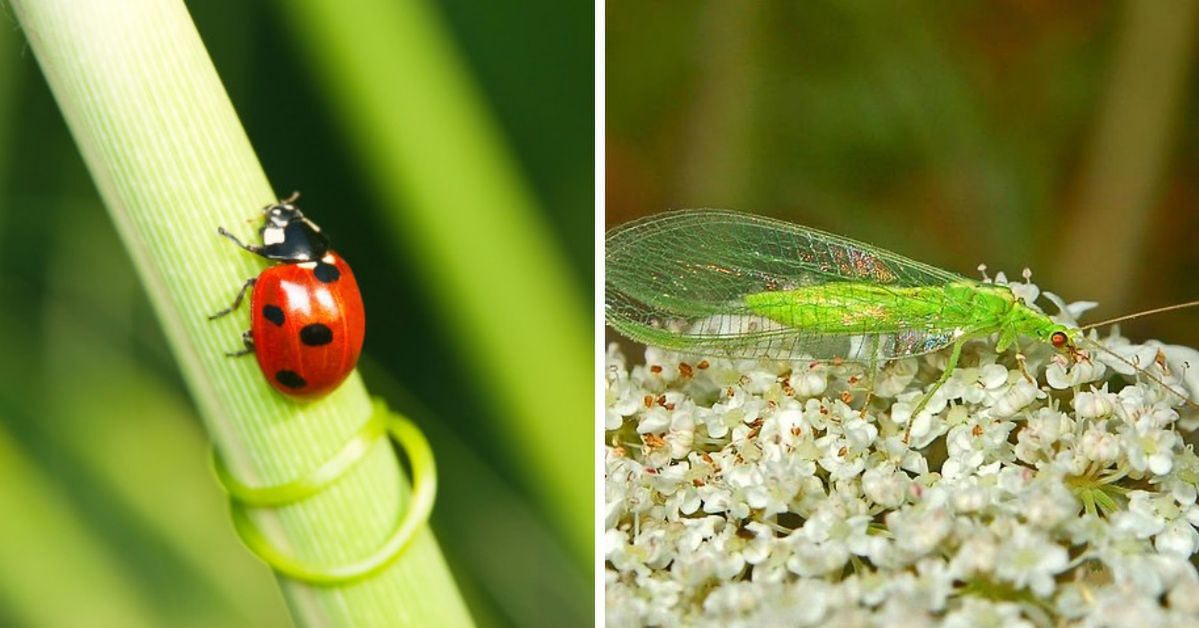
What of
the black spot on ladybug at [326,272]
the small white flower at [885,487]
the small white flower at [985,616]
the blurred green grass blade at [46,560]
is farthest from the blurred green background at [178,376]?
the small white flower at [985,616]

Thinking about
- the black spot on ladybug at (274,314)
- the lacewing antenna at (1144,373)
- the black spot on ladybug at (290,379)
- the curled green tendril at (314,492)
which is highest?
the black spot on ladybug at (274,314)

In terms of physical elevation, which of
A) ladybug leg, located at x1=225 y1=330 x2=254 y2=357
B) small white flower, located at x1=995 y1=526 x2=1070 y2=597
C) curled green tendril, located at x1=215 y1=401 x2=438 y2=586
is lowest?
curled green tendril, located at x1=215 y1=401 x2=438 y2=586

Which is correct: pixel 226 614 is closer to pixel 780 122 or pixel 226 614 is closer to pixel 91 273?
pixel 91 273

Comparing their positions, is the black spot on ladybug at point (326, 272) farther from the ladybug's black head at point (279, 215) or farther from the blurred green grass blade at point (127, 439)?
the blurred green grass blade at point (127, 439)

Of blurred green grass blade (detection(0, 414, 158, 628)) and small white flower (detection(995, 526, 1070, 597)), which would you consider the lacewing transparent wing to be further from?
blurred green grass blade (detection(0, 414, 158, 628))

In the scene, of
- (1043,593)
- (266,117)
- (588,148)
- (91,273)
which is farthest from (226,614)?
(1043,593)

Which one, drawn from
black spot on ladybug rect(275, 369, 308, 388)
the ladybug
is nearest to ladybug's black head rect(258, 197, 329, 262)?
the ladybug

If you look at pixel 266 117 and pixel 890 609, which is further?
pixel 266 117
